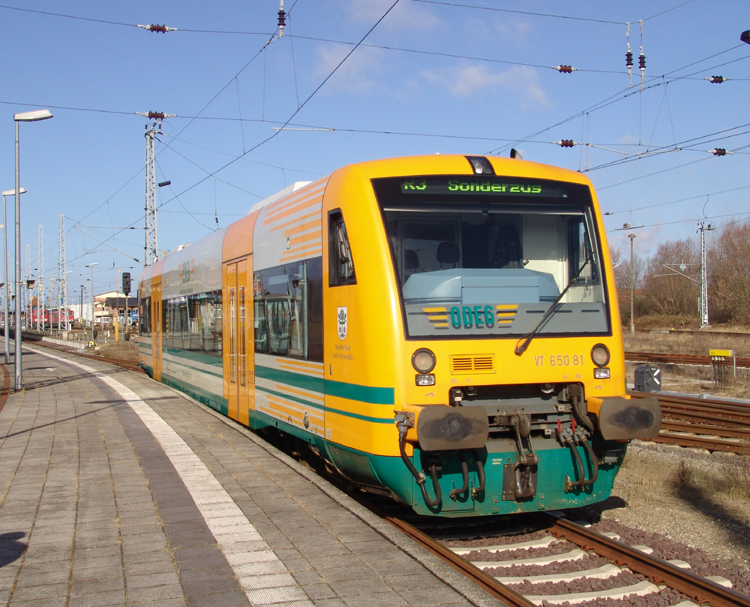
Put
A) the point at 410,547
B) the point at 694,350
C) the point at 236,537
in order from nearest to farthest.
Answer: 1. the point at 410,547
2. the point at 236,537
3. the point at 694,350

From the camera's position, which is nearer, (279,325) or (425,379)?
(425,379)

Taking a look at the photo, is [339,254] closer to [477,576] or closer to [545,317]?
[545,317]

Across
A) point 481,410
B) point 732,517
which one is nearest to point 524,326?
point 481,410

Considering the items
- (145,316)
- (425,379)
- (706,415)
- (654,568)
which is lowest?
(706,415)

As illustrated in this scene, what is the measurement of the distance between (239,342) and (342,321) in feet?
14.8

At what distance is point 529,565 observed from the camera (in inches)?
228

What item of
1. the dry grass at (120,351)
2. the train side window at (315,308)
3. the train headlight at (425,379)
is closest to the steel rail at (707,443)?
the train side window at (315,308)

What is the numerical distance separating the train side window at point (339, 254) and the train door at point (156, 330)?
12.7m

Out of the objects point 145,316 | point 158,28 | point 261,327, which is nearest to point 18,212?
point 145,316

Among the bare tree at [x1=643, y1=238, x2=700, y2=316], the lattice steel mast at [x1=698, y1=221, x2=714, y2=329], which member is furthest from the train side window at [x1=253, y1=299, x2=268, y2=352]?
the bare tree at [x1=643, y1=238, x2=700, y2=316]

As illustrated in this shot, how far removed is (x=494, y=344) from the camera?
6.28 metres

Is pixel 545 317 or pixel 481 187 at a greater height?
pixel 481 187

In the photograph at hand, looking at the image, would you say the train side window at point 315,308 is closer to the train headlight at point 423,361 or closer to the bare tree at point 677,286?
the train headlight at point 423,361

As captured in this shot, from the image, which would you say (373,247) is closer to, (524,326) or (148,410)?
(524,326)
